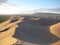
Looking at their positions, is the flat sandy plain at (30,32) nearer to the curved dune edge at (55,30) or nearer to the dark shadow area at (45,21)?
the dark shadow area at (45,21)

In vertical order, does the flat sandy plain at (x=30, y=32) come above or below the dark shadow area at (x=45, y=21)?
below

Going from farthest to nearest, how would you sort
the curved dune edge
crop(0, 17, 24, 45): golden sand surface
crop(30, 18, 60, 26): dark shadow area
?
1. the curved dune edge
2. crop(30, 18, 60, 26): dark shadow area
3. crop(0, 17, 24, 45): golden sand surface

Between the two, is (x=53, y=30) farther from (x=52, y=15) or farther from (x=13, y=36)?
(x=13, y=36)

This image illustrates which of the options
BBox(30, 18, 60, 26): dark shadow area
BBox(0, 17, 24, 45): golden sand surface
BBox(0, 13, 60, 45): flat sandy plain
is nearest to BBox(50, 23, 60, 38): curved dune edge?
BBox(0, 13, 60, 45): flat sandy plain

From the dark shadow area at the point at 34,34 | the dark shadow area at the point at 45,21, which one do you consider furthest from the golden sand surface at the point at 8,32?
the dark shadow area at the point at 45,21

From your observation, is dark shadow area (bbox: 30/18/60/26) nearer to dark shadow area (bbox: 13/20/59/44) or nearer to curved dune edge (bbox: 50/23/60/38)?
dark shadow area (bbox: 13/20/59/44)

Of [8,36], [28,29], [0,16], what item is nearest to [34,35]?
[28,29]

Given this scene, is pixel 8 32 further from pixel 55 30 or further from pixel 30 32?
pixel 55 30

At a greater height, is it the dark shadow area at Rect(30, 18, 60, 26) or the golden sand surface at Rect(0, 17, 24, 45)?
the dark shadow area at Rect(30, 18, 60, 26)

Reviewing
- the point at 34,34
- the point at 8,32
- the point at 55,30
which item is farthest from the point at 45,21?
the point at 55,30
